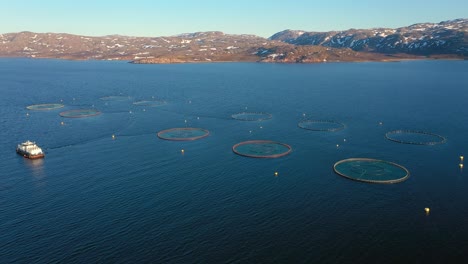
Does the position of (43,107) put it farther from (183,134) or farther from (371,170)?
(371,170)

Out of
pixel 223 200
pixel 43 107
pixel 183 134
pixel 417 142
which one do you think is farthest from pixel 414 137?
pixel 43 107

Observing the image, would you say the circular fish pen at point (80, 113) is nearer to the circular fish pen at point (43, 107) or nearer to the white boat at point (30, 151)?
the circular fish pen at point (43, 107)

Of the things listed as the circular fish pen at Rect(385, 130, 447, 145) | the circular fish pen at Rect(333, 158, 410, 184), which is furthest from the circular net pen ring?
the circular fish pen at Rect(333, 158, 410, 184)

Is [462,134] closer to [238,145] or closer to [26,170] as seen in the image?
[238,145]

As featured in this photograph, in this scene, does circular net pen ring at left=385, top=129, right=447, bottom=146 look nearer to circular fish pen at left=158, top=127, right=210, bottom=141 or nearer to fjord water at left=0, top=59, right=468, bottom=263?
→ fjord water at left=0, top=59, right=468, bottom=263

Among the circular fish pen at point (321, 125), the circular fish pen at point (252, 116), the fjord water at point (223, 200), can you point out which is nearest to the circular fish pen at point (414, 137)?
the fjord water at point (223, 200)

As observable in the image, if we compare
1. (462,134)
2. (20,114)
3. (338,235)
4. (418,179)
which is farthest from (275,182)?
(20,114)
